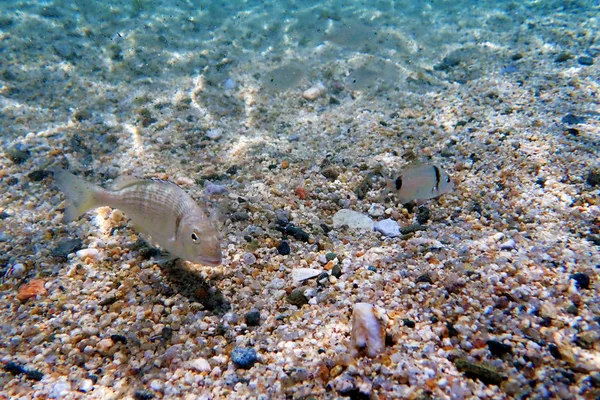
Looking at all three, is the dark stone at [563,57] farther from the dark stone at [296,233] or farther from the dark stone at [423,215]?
the dark stone at [296,233]

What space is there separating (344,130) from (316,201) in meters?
1.81

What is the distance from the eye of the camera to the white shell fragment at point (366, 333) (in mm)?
2279

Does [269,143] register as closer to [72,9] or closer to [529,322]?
[529,322]

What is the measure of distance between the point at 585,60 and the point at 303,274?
21.5 ft

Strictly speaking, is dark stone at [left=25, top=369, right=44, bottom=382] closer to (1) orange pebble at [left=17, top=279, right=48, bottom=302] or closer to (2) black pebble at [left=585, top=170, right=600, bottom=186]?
(1) orange pebble at [left=17, top=279, right=48, bottom=302]

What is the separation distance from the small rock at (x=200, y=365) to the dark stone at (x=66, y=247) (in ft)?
6.08

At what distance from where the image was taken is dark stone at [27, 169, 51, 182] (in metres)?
4.33

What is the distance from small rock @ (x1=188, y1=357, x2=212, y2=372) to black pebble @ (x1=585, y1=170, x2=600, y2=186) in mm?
4117

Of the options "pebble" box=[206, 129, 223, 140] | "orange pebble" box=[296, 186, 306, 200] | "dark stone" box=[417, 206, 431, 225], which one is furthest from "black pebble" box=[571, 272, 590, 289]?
"pebble" box=[206, 129, 223, 140]

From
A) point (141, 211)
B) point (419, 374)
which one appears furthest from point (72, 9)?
point (419, 374)

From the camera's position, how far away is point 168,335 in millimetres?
2574

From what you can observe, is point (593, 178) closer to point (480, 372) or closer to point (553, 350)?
point (553, 350)

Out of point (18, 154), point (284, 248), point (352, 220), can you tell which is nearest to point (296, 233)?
point (284, 248)

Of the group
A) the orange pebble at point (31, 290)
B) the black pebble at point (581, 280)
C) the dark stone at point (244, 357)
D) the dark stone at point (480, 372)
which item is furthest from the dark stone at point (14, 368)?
the black pebble at point (581, 280)
